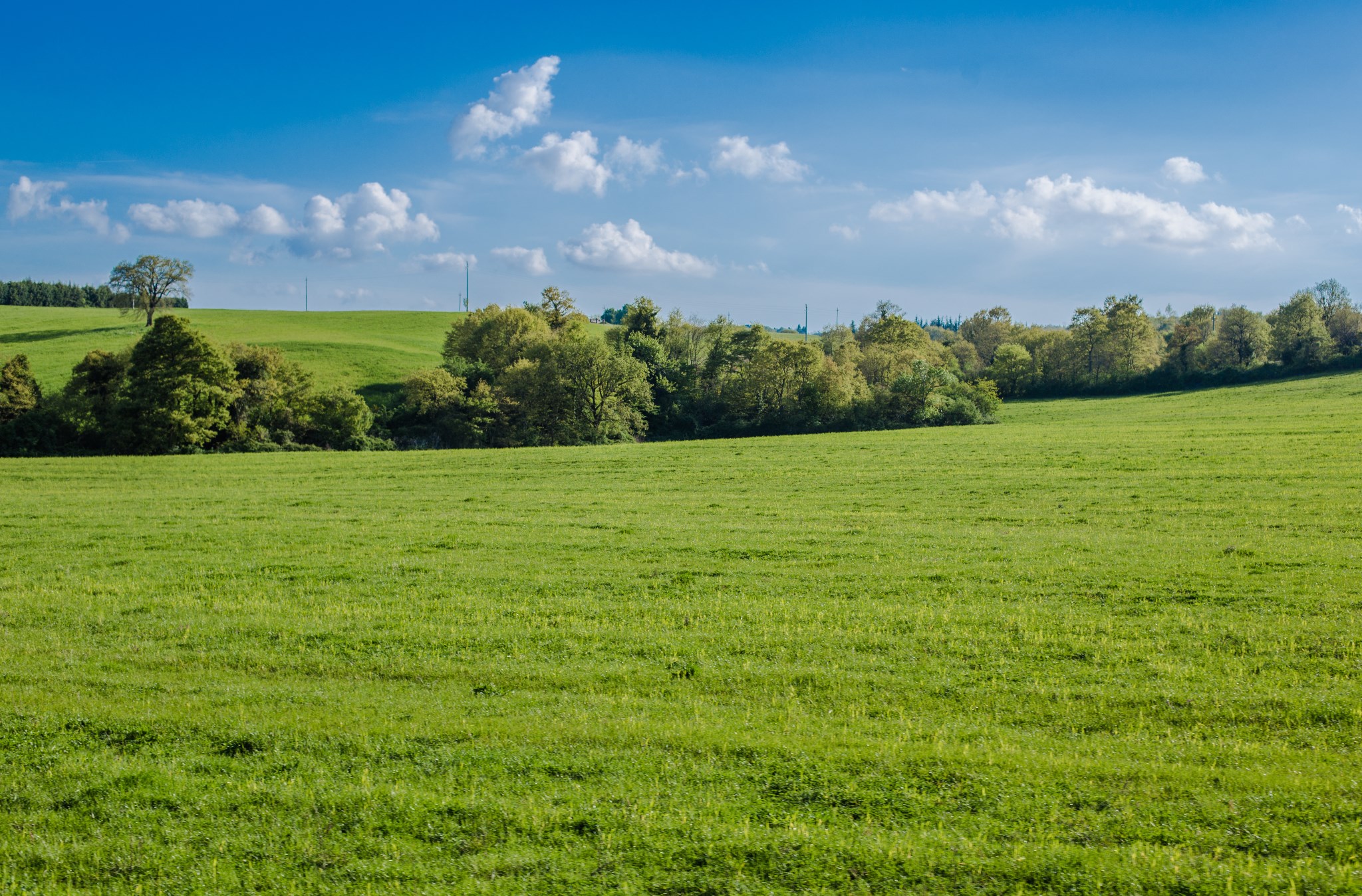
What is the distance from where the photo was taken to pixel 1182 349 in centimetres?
9588

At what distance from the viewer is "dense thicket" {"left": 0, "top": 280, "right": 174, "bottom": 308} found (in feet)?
504

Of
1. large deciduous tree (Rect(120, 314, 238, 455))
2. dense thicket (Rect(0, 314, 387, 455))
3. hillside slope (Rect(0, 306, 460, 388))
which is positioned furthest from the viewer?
hillside slope (Rect(0, 306, 460, 388))

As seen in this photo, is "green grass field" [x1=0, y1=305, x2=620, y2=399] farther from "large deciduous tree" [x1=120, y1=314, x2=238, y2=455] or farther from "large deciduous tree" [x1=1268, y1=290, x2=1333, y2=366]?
"large deciduous tree" [x1=1268, y1=290, x2=1333, y2=366]

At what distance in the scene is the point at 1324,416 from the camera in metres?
46.1

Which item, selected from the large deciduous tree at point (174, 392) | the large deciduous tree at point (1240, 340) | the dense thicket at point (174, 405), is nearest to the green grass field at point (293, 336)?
the dense thicket at point (174, 405)

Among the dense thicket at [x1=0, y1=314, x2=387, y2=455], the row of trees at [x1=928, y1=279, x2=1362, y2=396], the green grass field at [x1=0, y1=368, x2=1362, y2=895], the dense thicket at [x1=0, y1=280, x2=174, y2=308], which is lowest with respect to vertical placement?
the green grass field at [x1=0, y1=368, x2=1362, y2=895]

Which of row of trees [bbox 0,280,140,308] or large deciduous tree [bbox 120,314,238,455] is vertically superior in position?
row of trees [bbox 0,280,140,308]

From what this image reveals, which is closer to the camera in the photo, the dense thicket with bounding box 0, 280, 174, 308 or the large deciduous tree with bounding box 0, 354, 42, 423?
the large deciduous tree with bounding box 0, 354, 42, 423

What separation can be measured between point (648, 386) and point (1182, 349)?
Result: 69.4 m

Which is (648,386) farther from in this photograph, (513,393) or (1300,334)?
(1300,334)

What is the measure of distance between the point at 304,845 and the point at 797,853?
416cm

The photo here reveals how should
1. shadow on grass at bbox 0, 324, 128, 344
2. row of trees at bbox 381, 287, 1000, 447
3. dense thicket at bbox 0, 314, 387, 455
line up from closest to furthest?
dense thicket at bbox 0, 314, 387, 455 → row of trees at bbox 381, 287, 1000, 447 → shadow on grass at bbox 0, 324, 128, 344

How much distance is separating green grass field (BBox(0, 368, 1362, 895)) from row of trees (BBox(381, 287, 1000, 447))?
38.3 meters

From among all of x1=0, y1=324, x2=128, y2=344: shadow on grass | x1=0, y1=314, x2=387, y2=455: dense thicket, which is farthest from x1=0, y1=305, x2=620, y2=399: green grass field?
x1=0, y1=314, x2=387, y2=455: dense thicket
